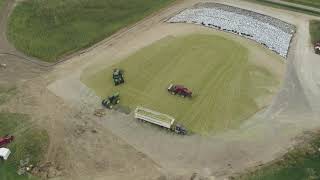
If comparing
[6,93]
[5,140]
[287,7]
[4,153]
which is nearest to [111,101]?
[5,140]

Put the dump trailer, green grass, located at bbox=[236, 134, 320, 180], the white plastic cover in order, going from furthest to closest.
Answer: the dump trailer
the white plastic cover
green grass, located at bbox=[236, 134, 320, 180]

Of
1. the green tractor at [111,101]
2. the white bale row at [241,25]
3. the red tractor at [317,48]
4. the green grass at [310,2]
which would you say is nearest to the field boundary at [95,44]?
the white bale row at [241,25]

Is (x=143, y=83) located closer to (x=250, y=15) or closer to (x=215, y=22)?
(x=215, y=22)

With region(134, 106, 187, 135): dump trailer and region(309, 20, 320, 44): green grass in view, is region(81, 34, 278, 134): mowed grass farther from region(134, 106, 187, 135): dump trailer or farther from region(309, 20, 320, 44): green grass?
region(309, 20, 320, 44): green grass

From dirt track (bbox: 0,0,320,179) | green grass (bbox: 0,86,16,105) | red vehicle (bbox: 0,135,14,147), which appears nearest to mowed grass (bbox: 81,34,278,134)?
dirt track (bbox: 0,0,320,179)

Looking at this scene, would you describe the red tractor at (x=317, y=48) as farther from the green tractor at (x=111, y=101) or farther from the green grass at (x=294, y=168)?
the green tractor at (x=111, y=101)

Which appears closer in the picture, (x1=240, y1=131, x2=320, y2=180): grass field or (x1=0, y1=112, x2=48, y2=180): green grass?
(x1=240, y1=131, x2=320, y2=180): grass field
